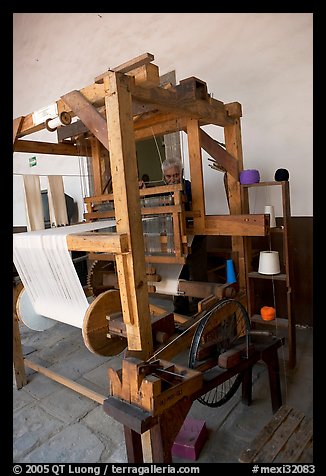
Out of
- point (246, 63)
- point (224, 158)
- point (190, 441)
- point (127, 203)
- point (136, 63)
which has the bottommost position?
point (190, 441)

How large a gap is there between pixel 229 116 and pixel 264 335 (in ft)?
5.20

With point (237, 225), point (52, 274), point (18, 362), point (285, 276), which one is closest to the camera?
point (52, 274)

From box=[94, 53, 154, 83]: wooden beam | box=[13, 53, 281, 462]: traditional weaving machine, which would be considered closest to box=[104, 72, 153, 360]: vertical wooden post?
box=[13, 53, 281, 462]: traditional weaving machine

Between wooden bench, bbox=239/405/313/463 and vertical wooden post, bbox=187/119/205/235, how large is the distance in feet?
4.19

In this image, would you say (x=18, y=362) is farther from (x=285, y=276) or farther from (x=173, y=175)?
(x=285, y=276)

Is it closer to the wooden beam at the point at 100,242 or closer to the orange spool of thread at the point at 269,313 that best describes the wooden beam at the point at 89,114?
the wooden beam at the point at 100,242

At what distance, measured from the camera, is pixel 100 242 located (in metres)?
1.65

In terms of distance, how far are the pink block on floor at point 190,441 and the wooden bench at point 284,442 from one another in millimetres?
241

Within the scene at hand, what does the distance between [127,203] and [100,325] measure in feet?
2.37

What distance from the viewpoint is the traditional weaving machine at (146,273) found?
55.1 inches

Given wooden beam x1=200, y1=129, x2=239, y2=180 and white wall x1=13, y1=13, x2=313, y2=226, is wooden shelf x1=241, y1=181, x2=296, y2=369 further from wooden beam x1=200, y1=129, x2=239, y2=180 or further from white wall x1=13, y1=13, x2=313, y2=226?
white wall x1=13, y1=13, x2=313, y2=226

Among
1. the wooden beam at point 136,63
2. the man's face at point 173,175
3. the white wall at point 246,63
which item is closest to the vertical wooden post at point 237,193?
the man's face at point 173,175

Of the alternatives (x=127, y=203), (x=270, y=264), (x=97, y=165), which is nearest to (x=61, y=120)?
(x=127, y=203)
